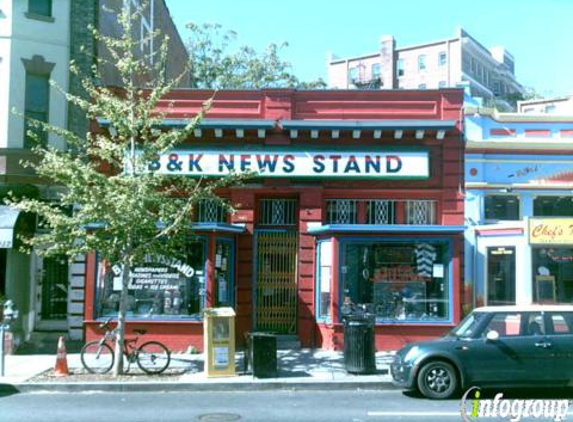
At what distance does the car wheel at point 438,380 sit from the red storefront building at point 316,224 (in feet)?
16.1

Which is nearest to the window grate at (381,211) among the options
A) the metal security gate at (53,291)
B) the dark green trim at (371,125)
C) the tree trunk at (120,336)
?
the dark green trim at (371,125)

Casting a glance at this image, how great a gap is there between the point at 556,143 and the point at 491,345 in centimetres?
795

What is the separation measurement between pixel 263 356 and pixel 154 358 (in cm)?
218

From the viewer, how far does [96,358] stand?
1295 cm

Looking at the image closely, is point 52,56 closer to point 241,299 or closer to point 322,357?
point 241,299

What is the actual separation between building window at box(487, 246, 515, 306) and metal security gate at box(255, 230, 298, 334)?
4690 millimetres

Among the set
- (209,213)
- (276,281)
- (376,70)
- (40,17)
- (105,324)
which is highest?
(376,70)

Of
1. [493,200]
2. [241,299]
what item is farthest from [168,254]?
[493,200]

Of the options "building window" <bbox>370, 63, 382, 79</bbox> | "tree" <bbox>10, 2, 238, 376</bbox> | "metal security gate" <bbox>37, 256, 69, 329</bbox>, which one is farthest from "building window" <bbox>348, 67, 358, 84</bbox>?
"tree" <bbox>10, 2, 238, 376</bbox>

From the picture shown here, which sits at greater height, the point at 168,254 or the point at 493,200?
the point at 493,200

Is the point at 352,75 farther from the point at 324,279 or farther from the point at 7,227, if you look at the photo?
the point at 7,227

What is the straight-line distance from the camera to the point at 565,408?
9.39m

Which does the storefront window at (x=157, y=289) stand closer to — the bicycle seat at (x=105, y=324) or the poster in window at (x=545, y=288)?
the bicycle seat at (x=105, y=324)
